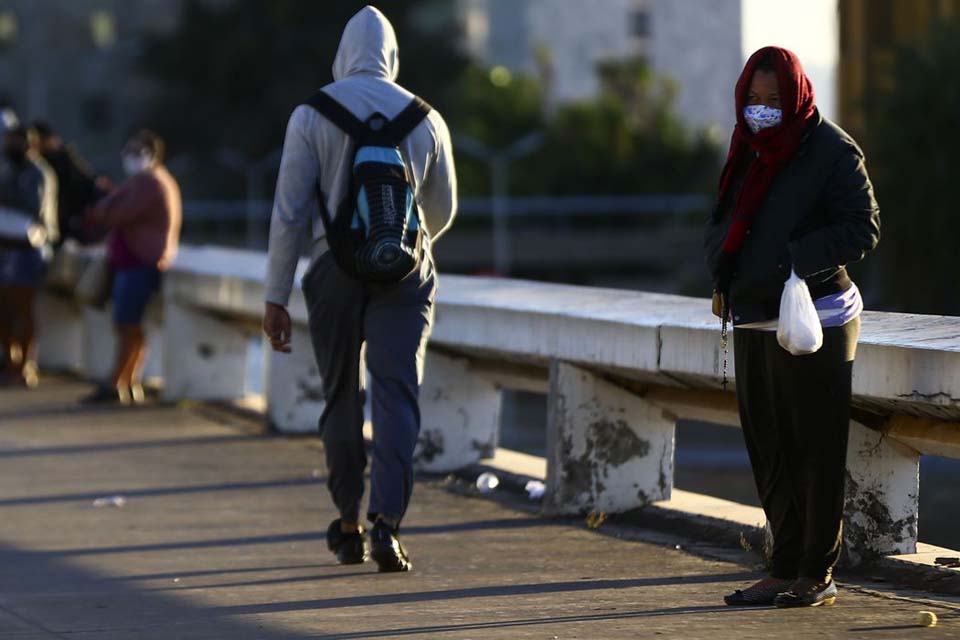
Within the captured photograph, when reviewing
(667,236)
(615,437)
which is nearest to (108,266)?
(615,437)

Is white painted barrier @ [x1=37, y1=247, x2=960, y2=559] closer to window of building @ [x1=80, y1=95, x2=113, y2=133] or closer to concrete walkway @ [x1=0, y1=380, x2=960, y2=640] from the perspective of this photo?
concrete walkway @ [x1=0, y1=380, x2=960, y2=640]

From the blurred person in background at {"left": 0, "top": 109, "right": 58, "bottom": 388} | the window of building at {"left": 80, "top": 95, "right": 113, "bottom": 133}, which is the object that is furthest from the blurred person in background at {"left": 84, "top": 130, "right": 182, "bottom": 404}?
the window of building at {"left": 80, "top": 95, "right": 113, "bottom": 133}

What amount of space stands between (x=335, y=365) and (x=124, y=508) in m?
2.10

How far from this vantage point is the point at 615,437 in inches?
339

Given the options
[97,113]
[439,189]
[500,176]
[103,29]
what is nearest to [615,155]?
[500,176]

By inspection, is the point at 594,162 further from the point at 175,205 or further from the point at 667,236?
the point at 175,205

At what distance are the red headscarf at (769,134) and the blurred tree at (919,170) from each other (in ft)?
115

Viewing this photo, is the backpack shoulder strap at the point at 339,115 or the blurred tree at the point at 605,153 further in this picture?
the blurred tree at the point at 605,153

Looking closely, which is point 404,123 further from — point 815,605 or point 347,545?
point 815,605

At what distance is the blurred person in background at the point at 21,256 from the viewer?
49.3 ft

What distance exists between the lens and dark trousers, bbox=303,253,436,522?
734 centimetres

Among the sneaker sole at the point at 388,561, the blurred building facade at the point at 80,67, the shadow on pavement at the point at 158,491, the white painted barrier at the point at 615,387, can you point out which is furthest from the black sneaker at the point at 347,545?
the blurred building facade at the point at 80,67

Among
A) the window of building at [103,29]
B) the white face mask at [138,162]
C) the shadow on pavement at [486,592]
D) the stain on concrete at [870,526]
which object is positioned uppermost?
the window of building at [103,29]

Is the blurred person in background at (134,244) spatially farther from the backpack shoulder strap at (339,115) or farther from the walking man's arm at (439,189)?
the backpack shoulder strap at (339,115)
